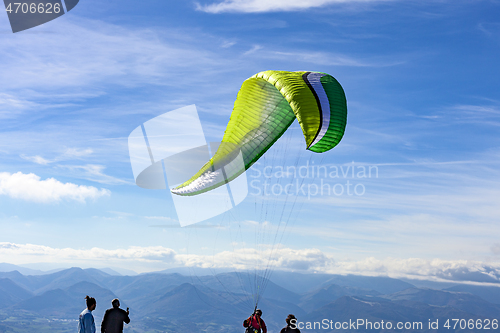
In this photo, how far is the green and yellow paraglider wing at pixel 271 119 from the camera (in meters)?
17.4

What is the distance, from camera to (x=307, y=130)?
16.9 metres

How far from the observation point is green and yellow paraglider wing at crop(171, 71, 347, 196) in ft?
57.0

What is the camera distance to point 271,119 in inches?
815

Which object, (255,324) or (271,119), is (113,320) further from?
(271,119)

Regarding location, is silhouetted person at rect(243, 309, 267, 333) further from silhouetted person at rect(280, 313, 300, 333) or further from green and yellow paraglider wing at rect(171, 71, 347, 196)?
green and yellow paraglider wing at rect(171, 71, 347, 196)

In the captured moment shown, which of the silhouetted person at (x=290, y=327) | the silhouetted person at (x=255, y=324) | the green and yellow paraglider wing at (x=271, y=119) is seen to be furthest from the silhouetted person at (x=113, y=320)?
the green and yellow paraglider wing at (x=271, y=119)

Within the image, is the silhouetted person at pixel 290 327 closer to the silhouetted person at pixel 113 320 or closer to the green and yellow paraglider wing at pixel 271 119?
the silhouetted person at pixel 113 320

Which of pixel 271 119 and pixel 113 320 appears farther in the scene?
pixel 271 119

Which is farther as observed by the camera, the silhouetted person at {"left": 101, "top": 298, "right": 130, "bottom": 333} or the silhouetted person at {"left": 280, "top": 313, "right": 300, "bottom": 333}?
the silhouetted person at {"left": 280, "top": 313, "right": 300, "bottom": 333}

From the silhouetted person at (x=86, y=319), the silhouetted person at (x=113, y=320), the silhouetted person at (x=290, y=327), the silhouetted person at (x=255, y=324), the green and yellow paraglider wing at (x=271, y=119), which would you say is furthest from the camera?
the green and yellow paraglider wing at (x=271, y=119)

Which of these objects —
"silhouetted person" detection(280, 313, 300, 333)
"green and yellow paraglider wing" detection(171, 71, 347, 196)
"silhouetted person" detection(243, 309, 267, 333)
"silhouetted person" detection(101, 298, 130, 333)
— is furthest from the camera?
"green and yellow paraglider wing" detection(171, 71, 347, 196)

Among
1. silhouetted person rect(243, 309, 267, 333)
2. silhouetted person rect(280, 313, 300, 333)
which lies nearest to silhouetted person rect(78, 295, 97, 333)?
silhouetted person rect(280, 313, 300, 333)

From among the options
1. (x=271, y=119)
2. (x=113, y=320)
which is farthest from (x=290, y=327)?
(x=271, y=119)

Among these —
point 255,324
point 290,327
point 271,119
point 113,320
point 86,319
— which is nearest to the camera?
point 86,319
